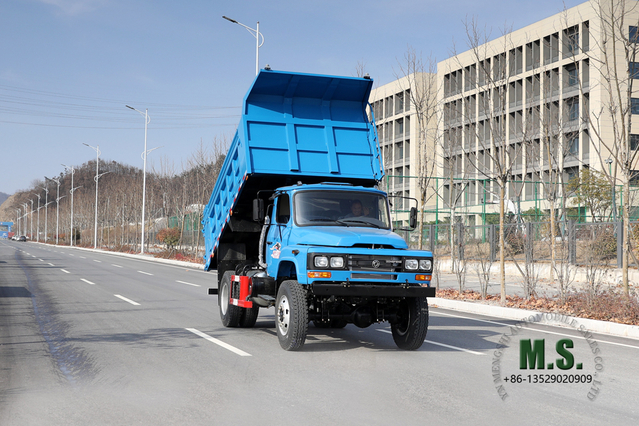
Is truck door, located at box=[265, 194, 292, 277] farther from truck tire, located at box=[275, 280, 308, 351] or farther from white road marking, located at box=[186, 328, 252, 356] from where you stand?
white road marking, located at box=[186, 328, 252, 356]

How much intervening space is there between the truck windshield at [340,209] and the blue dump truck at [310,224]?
0.06ft

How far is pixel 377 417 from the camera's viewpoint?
5.71m

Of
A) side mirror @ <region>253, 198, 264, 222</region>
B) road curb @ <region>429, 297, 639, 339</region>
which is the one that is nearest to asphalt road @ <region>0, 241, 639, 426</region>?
road curb @ <region>429, 297, 639, 339</region>

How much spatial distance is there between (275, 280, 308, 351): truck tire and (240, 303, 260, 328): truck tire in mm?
2045

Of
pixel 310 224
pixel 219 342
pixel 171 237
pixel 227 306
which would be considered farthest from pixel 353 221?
pixel 171 237

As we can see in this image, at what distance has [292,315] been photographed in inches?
340

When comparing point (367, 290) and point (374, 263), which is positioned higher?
point (374, 263)

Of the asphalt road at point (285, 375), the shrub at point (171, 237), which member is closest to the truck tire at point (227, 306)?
the asphalt road at point (285, 375)

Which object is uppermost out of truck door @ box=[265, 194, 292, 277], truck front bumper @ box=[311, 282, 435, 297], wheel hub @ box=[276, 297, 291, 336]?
truck door @ box=[265, 194, 292, 277]

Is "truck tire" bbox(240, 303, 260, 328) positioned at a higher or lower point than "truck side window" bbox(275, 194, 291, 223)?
lower

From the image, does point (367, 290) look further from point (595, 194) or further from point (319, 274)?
point (595, 194)

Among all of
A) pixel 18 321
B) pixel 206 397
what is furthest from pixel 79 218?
pixel 206 397

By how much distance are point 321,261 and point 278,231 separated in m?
1.79

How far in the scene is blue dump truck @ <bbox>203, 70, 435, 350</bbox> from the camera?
8570 mm
